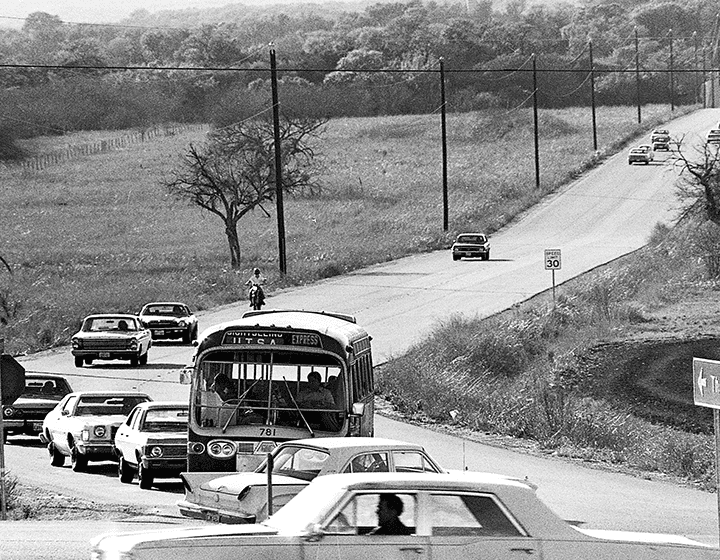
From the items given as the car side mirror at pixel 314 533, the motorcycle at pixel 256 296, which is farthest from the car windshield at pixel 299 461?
the motorcycle at pixel 256 296

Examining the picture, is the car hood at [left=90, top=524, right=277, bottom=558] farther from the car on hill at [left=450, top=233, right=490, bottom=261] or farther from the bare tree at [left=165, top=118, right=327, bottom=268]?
the car on hill at [left=450, top=233, right=490, bottom=261]

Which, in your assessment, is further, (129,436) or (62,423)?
(62,423)

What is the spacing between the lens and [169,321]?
42.7 m

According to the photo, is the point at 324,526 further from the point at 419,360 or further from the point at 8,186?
the point at 8,186

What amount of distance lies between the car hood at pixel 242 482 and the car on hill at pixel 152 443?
7031 mm

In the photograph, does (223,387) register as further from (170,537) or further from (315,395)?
(170,537)

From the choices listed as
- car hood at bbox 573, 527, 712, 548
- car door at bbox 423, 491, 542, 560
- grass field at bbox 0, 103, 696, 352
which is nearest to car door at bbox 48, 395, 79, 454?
car door at bbox 423, 491, 542, 560

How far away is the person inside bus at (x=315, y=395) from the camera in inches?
655

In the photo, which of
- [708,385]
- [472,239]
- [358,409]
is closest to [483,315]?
[472,239]

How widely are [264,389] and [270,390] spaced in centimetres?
8

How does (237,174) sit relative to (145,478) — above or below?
above

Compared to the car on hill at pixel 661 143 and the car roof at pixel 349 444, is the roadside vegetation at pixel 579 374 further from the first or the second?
the car on hill at pixel 661 143

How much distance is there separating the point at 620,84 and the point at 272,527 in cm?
15813

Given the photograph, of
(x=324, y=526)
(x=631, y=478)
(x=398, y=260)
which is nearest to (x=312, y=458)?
(x=324, y=526)
